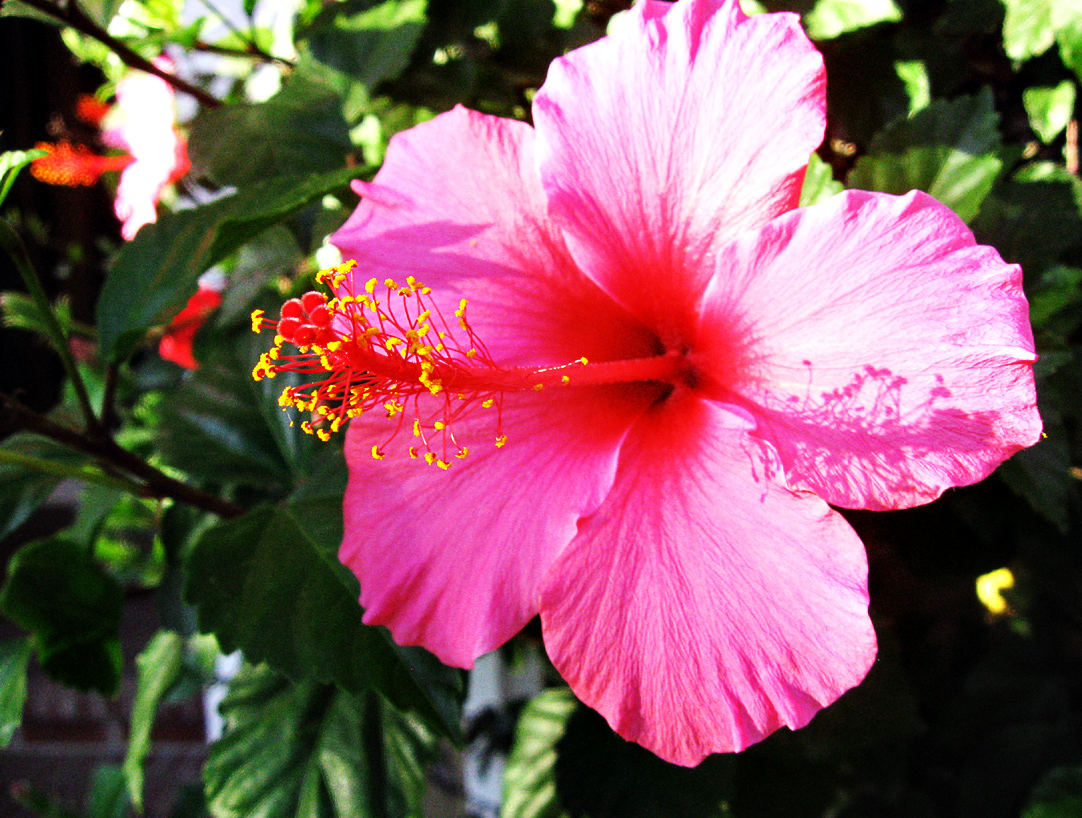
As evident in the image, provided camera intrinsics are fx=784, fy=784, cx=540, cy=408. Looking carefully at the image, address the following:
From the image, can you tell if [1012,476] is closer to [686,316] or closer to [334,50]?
[686,316]

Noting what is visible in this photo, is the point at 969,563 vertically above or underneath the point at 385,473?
underneath

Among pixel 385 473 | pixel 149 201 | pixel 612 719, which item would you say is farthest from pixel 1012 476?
pixel 149 201

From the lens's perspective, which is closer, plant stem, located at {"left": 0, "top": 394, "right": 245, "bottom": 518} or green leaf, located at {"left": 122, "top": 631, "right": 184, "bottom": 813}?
plant stem, located at {"left": 0, "top": 394, "right": 245, "bottom": 518}

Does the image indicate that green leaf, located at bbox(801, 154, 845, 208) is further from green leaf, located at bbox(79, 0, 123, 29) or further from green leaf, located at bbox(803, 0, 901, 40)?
green leaf, located at bbox(79, 0, 123, 29)

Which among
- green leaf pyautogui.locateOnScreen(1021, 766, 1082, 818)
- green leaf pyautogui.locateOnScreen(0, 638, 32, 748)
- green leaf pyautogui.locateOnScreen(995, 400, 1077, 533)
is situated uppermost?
green leaf pyautogui.locateOnScreen(995, 400, 1077, 533)

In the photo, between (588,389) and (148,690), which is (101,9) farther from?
(148,690)

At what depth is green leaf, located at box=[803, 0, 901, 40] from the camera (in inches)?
26.0

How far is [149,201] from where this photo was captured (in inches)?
Answer: 44.9

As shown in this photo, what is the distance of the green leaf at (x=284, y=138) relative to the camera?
0.85 meters

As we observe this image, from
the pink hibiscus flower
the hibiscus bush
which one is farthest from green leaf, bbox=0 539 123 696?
the pink hibiscus flower

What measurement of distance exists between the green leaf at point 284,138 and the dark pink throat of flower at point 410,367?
→ 35cm

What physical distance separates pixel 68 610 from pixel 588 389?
0.69 m

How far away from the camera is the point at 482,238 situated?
1.80 ft

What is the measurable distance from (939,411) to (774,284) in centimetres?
12
